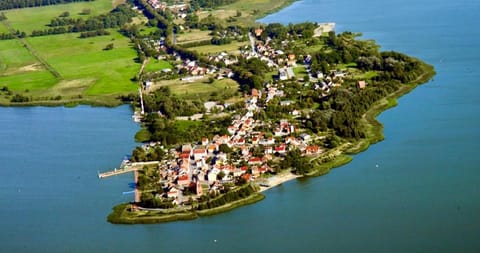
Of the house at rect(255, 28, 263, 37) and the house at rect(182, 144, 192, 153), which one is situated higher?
the house at rect(255, 28, 263, 37)

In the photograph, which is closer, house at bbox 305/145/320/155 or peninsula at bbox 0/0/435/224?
peninsula at bbox 0/0/435/224

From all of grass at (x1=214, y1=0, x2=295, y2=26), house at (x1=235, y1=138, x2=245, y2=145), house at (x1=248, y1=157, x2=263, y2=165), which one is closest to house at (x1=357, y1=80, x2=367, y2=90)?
house at (x1=235, y1=138, x2=245, y2=145)

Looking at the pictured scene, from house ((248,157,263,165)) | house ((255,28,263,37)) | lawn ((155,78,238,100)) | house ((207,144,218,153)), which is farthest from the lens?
house ((255,28,263,37))

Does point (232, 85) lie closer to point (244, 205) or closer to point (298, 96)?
point (298, 96)

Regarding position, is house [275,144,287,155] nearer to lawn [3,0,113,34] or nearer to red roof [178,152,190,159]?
red roof [178,152,190,159]

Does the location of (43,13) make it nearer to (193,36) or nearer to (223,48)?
(193,36)

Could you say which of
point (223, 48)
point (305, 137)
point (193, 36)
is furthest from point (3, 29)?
point (305, 137)

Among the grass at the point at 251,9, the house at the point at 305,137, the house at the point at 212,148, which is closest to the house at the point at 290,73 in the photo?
the house at the point at 305,137
